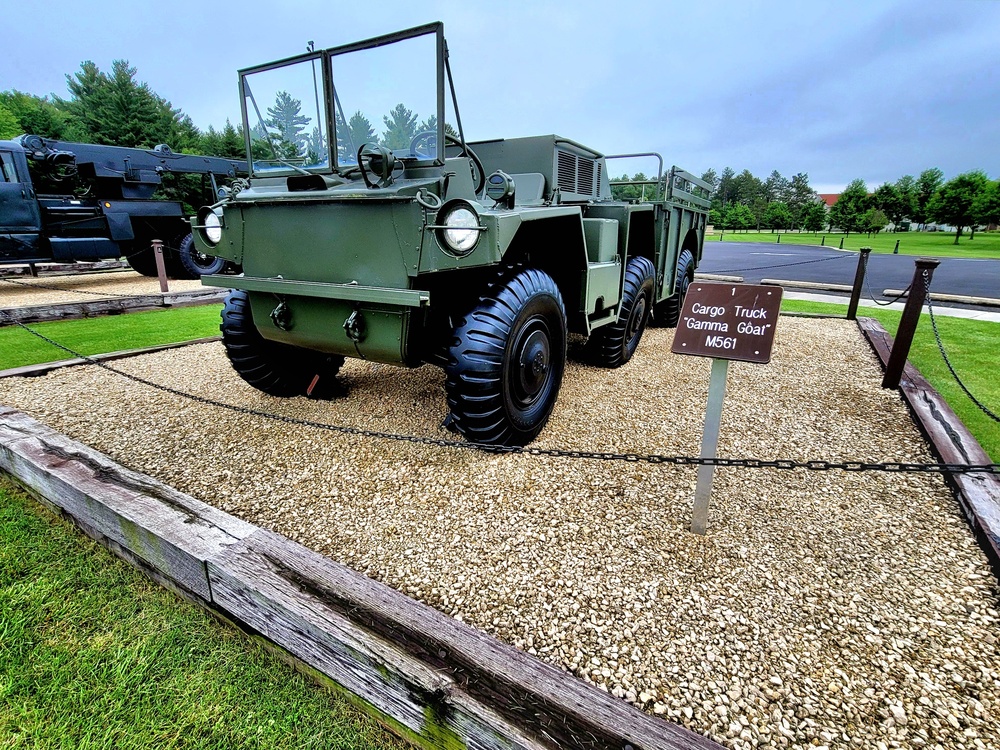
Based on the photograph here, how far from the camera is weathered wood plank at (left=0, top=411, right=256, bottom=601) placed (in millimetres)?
2123

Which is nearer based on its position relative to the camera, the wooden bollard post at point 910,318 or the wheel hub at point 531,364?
the wheel hub at point 531,364

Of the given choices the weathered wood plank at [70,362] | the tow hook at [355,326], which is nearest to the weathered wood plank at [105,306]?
the weathered wood plank at [70,362]

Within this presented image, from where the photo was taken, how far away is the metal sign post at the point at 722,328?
7.20 ft

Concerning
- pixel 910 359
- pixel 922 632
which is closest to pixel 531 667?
pixel 922 632

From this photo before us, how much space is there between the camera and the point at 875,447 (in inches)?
137

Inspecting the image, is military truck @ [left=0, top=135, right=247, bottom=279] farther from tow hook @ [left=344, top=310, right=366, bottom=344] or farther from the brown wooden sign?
the brown wooden sign

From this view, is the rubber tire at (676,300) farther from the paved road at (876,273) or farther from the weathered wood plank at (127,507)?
the weathered wood plank at (127,507)

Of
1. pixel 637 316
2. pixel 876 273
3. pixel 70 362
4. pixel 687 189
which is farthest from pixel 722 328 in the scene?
pixel 876 273

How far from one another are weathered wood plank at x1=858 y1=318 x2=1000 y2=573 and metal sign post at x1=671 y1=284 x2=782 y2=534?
→ 1.23 m

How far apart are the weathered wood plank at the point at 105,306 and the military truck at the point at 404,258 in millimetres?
5416

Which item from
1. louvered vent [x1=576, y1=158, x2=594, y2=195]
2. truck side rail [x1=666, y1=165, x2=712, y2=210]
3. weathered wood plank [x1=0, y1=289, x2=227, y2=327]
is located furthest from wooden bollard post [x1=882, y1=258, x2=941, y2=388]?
weathered wood plank [x1=0, y1=289, x2=227, y2=327]

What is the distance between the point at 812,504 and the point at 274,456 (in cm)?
299

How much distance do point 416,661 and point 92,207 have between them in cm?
1257

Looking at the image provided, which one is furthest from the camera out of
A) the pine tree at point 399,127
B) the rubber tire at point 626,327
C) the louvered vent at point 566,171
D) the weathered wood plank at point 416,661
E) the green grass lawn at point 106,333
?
the green grass lawn at point 106,333
